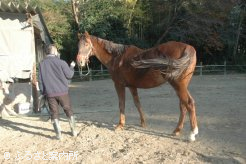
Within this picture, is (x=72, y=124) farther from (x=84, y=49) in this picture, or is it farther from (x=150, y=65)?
(x=150, y=65)

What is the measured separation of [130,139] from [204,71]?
50.0ft

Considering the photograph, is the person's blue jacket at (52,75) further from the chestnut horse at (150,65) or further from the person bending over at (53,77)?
the chestnut horse at (150,65)

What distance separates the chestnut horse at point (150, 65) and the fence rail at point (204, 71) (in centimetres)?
1253

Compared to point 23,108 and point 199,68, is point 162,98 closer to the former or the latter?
point 23,108

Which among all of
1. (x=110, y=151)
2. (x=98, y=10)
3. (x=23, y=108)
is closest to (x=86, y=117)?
(x=23, y=108)

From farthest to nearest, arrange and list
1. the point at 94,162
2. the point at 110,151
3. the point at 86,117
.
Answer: the point at 86,117, the point at 110,151, the point at 94,162

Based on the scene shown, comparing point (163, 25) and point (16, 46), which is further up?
point (163, 25)

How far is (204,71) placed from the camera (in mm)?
20094

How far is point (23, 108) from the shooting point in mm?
8125

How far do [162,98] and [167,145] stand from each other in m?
4.94

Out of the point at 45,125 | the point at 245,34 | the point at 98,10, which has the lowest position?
the point at 45,125

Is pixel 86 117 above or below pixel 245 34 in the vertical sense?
below

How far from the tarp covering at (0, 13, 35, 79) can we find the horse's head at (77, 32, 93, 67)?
2.44m

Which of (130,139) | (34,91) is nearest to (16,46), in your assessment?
(34,91)
